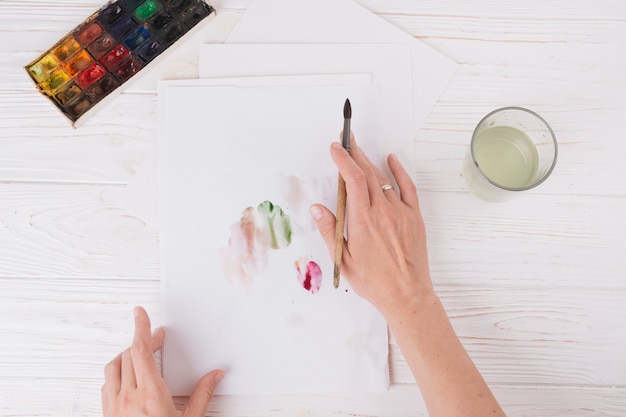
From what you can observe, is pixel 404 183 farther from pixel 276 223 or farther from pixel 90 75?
pixel 90 75

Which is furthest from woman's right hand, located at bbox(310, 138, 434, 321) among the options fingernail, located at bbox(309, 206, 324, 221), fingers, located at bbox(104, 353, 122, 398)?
fingers, located at bbox(104, 353, 122, 398)

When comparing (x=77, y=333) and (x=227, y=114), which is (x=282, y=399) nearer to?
(x=77, y=333)

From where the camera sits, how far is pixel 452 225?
30.3 inches

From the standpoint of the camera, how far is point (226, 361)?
0.74 metres

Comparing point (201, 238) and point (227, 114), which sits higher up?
point (227, 114)

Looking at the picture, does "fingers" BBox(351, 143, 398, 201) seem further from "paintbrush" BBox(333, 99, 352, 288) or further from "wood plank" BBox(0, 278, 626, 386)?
"wood plank" BBox(0, 278, 626, 386)

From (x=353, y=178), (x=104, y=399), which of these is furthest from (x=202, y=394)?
(x=353, y=178)

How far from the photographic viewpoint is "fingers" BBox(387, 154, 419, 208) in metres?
0.73

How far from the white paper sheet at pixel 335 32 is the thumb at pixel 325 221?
0.23 metres

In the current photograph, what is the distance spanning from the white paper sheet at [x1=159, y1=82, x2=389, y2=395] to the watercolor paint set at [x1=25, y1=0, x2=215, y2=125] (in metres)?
0.08

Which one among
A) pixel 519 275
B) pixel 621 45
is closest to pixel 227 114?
pixel 519 275

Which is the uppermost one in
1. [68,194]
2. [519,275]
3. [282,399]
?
[68,194]

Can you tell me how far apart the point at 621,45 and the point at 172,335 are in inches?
32.6

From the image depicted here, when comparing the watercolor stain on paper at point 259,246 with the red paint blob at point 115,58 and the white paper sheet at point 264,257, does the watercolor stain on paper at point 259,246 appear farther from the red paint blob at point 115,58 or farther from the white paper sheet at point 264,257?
the red paint blob at point 115,58
